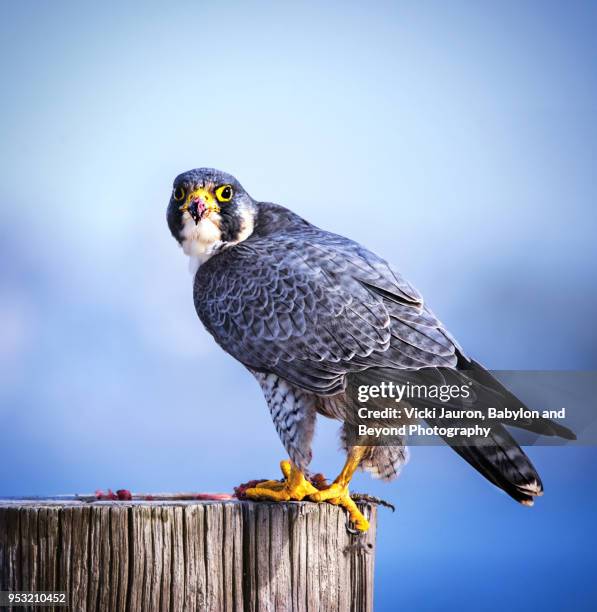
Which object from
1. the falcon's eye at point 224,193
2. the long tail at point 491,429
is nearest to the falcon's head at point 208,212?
the falcon's eye at point 224,193

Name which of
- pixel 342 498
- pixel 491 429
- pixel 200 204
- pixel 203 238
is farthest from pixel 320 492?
pixel 200 204

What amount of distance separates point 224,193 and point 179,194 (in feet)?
0.75

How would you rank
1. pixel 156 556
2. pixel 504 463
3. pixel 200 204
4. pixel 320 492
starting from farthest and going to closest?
pixel 200 204, pixel 320 492, pixel 504 463, pixel 156 556

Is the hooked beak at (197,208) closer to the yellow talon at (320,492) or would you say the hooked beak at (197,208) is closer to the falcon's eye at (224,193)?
the falcon's eye at (224,193)

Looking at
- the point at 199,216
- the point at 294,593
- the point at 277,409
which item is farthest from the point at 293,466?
the point at 199,216

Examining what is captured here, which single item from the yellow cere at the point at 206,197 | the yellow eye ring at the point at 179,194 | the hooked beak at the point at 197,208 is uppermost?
the yellow eye ring at the point at 179,194

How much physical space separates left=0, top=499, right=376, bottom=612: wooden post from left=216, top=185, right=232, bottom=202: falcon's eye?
159cm

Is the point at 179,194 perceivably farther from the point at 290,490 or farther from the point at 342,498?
the point at 342,498

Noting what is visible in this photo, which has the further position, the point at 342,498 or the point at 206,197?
the point at 206,197

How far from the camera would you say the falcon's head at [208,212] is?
13.8ft

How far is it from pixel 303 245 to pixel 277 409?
2.63ft

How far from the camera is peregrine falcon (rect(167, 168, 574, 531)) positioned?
11.8 ft

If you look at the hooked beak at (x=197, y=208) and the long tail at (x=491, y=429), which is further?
the hooked beak at (x=197, y=208)

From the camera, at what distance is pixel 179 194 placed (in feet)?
14.0
